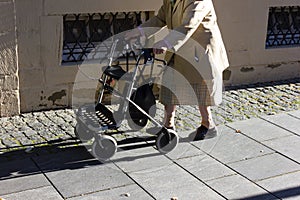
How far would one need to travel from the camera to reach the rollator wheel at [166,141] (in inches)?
220

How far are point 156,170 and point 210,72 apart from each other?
1.16 meters

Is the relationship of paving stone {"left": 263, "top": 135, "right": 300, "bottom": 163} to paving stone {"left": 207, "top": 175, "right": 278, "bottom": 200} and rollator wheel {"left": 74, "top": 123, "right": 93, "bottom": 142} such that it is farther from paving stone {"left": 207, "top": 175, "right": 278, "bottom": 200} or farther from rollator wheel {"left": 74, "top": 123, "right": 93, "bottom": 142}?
rollator wheel {"left": 74, "top": 123, "right": 93, "bottom": 142}

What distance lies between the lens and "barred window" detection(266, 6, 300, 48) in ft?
26.7

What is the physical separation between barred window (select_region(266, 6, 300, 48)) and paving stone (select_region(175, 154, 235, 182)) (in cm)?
309

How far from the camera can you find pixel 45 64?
654 centimetres

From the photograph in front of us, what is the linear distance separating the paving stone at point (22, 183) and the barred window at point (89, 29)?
2071 mm

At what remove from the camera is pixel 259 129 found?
632 centimetres

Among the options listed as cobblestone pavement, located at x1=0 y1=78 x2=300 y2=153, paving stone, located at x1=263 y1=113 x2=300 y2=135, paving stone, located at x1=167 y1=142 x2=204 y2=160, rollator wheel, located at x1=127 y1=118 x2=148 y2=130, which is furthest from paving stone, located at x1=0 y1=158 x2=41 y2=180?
paving stone, located at x1=263 y1=113 x2=300 y2=135

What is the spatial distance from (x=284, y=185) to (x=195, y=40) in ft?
5.37

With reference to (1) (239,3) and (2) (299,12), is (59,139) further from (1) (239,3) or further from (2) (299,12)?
(2) (299,12)

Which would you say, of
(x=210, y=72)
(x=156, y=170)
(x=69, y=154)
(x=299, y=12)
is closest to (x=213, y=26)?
(x=210, y=72)

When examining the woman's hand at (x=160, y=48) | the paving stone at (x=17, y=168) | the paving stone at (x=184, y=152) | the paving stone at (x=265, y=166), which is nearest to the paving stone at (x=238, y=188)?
the paving stone at (x=265, y=166)

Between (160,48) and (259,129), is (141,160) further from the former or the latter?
(259,129)

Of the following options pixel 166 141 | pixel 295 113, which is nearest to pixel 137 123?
pixel 166 141
